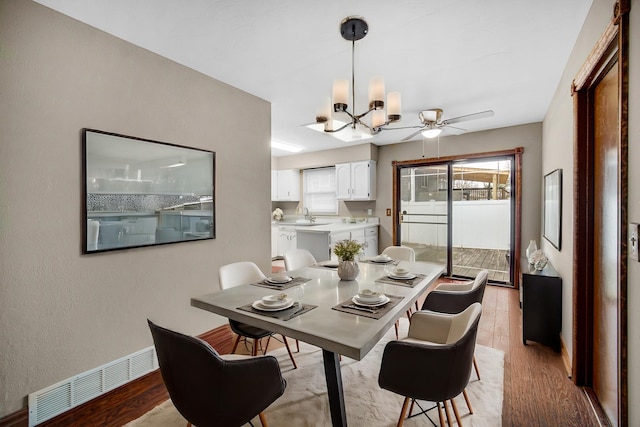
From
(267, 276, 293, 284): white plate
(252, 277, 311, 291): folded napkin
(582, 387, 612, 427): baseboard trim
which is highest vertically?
(267, 276, 293, 284): white plate

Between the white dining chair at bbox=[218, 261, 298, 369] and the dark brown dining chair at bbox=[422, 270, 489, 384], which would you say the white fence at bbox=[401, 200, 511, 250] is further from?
the white dining chair at bbox=[218, 261, 298, 369]

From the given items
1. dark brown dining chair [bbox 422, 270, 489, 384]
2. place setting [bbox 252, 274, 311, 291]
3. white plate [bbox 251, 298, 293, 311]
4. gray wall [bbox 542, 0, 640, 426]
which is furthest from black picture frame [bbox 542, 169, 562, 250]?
white plate [bbox 251, 298, 293, 311]

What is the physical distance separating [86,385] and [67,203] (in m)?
1.18

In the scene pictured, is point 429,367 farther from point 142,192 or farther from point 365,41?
point 142,192

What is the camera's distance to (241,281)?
7.87ft

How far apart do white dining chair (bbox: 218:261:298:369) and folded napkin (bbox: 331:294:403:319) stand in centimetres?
67

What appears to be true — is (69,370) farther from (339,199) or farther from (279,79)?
(339,199)

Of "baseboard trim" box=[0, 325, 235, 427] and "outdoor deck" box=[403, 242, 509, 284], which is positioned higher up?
"outdoor deck" box=[403, 242, 509, 284]

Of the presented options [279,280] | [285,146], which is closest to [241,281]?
[279,280]

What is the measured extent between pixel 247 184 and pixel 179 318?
1410 millimetres

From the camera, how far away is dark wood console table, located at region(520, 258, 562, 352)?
100 inches

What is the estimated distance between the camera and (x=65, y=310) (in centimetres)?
189

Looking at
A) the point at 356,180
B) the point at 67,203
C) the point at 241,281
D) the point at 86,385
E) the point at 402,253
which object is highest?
the point at 356,180

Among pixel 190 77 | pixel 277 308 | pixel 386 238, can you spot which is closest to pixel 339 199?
pixel 386 238
